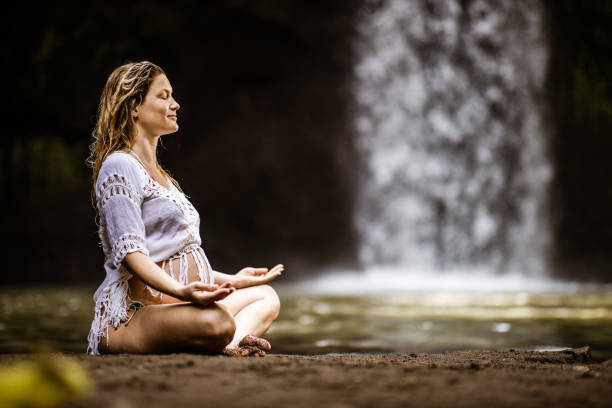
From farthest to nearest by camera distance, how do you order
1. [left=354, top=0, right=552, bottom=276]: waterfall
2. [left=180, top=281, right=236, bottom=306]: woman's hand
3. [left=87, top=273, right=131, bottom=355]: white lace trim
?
[left=354, top=0, right=552, bottom=276]: waterfall < [left=87, top=273, right=131, bottom=355]: white lace trim < [left=180, top=281, right=236, bottom=306]: woman's hand

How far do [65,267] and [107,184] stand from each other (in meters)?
14.5

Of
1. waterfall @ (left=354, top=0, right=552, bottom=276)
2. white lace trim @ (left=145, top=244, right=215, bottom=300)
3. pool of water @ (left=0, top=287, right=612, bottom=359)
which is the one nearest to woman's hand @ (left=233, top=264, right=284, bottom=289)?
white lace trim @ (left=145, top=244, right=215, bottom=300)

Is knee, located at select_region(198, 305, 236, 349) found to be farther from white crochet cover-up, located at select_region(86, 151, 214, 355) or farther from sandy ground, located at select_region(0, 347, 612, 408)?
white crochet cover-up, located at select_region(86, 151, 214, 355)

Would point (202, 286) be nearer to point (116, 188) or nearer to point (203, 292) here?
point (203, 292)

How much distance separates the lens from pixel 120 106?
2.88 meters

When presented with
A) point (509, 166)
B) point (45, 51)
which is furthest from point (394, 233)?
point (45, 51)

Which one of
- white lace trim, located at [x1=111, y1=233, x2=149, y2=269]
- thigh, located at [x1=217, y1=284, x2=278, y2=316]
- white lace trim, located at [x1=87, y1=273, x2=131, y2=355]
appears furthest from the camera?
thigh, located at [x1=217, y1=284, x2=278, y2=316]

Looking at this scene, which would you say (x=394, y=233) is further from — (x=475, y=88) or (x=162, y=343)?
(x=162, y=343)

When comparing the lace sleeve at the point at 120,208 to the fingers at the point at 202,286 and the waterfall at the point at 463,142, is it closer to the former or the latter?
the fingers at the point at 202,286

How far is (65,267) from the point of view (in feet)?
53.4

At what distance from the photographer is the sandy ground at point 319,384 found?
1.83m

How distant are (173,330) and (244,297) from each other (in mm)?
527

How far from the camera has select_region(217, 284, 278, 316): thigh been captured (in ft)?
9.98

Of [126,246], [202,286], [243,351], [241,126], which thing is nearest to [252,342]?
[243,351]
